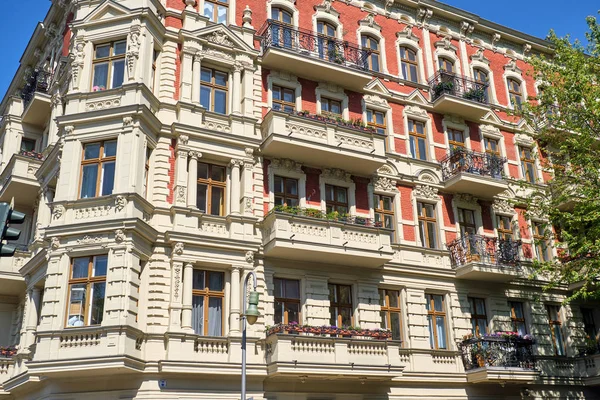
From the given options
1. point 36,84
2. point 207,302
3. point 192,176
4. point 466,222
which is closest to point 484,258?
point 466,222

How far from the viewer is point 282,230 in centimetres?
1989

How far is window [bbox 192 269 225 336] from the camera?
18.8 metres

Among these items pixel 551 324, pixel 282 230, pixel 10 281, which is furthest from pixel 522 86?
pixel 10 281

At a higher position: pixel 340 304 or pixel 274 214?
pixel 274 214

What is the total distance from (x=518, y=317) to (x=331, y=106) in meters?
12.0

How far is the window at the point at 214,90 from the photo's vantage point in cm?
2184

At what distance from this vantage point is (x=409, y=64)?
2777 cm

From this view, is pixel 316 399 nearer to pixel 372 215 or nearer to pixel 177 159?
pixel 372 215

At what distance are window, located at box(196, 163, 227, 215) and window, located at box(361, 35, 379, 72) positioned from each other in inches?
374

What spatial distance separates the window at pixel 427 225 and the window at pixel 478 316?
9.30 ft

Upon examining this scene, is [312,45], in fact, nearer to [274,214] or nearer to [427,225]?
[274,214]

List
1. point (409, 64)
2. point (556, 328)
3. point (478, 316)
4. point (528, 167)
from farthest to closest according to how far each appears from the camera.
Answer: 1. point (528, 167)
2. point (409, 64)
3. point (556, 328)
4. point (478, 316)

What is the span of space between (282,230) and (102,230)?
5.79m

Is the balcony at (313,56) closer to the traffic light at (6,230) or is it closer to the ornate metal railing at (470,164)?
the ornate metal railing at (470,164)
